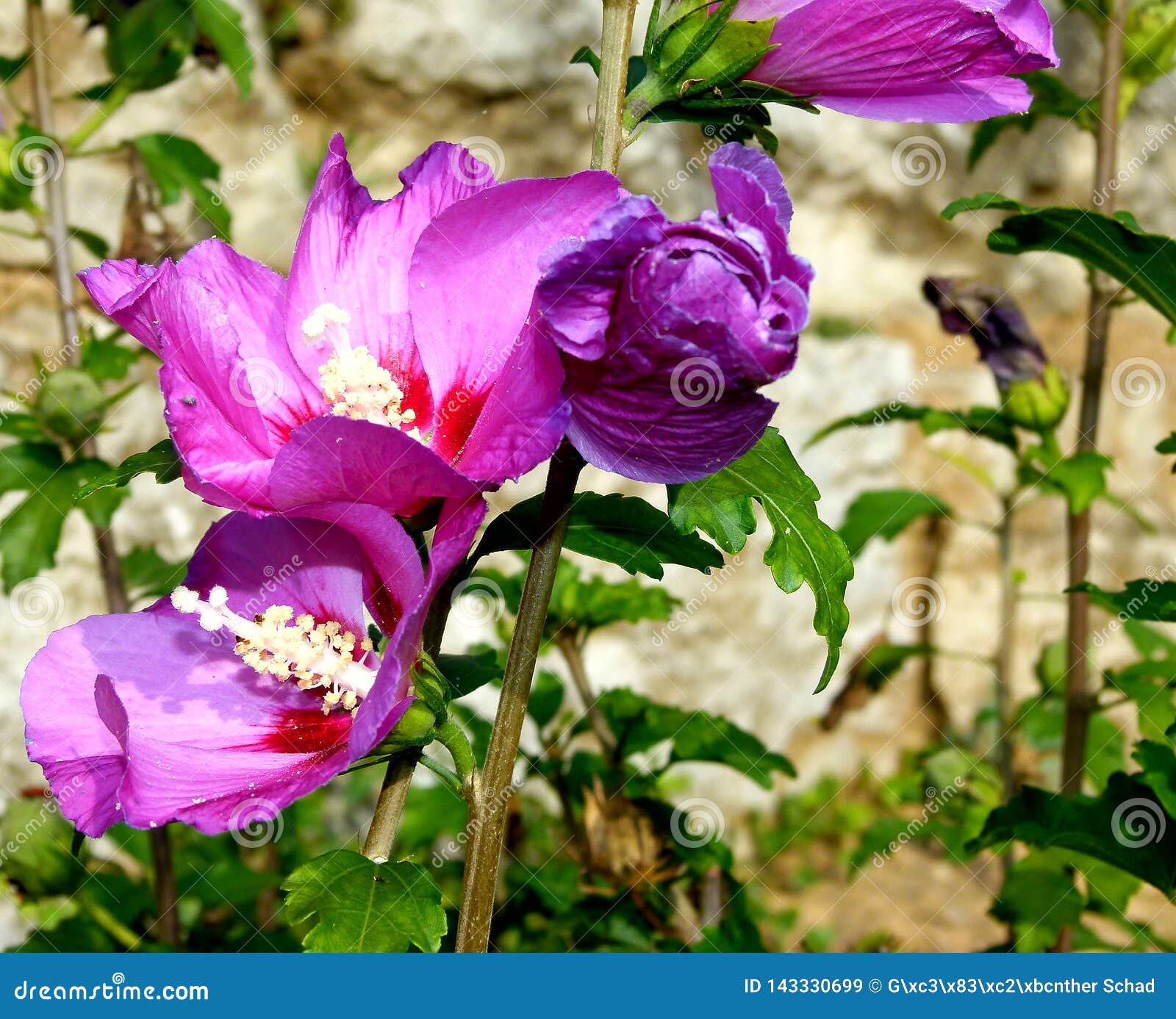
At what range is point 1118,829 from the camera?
1.29 m

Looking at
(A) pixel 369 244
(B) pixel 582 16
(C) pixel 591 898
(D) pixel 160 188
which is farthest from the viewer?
(B) pixel 582 16

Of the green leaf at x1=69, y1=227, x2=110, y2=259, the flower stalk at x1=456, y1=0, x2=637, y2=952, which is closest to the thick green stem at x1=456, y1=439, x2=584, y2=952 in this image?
the flower stalk at x1=456, y1=0, x2=637, y2=952

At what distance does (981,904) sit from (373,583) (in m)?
2.71

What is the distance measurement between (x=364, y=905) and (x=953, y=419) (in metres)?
1.39

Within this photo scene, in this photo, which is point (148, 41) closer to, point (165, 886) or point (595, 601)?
point (595, 601)

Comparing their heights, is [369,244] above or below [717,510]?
above

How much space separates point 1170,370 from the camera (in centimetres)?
322

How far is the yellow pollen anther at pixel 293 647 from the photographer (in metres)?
0.82

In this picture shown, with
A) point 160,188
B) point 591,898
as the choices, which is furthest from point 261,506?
point 160,188

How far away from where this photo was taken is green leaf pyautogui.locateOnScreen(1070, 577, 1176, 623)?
112cm

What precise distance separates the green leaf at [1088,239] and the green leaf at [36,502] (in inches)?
46.7

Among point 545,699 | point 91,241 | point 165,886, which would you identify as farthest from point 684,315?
point 91,241

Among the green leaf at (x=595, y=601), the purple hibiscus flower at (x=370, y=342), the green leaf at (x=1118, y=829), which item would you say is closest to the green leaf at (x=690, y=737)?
the green leaf at (x=595, y=601)

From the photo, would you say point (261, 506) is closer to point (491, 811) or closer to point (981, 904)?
point (491, 811)
